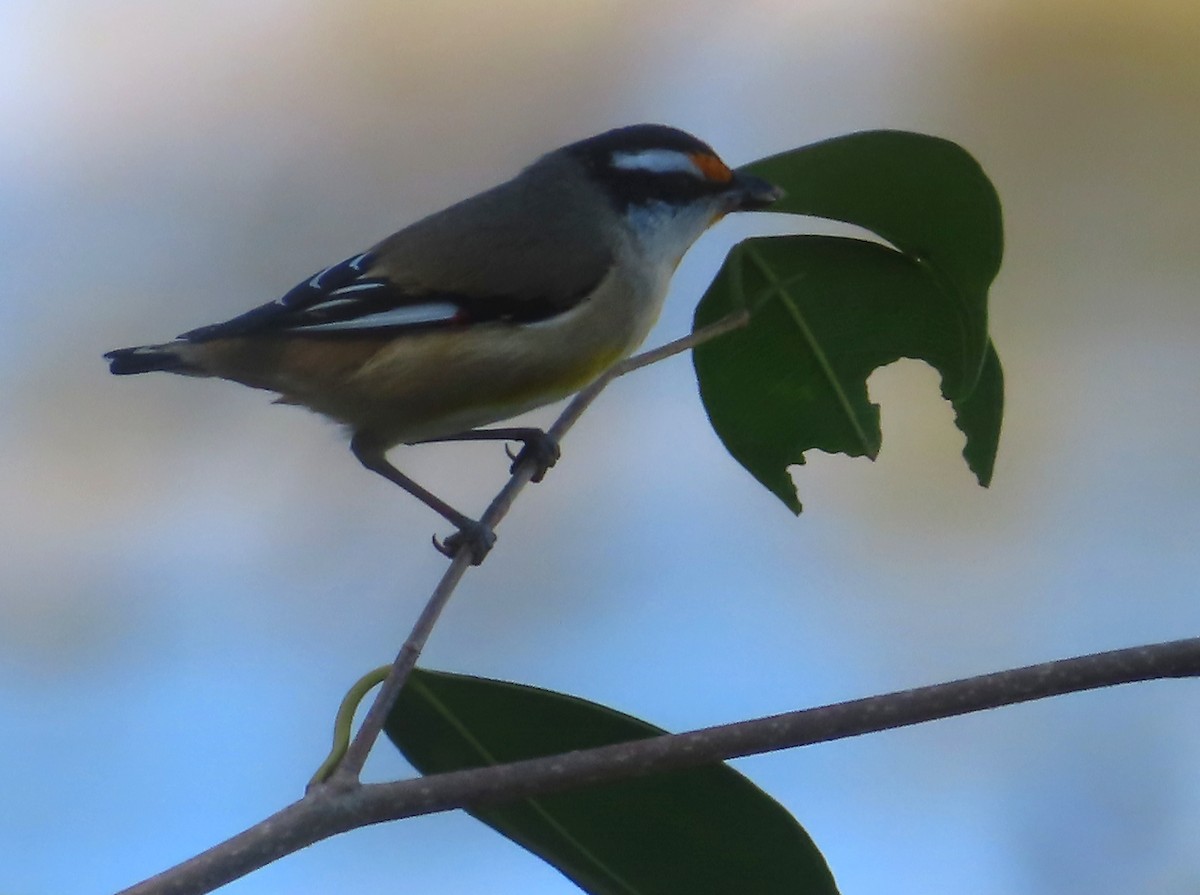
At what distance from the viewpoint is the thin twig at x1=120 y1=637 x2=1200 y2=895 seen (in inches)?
21.8

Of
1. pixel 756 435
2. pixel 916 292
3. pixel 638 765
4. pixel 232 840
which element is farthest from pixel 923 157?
pixel 232 840

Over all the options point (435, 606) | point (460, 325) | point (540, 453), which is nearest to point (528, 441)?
point (540, 453)

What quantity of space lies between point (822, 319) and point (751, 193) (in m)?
0.23

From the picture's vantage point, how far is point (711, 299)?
3.41 ft

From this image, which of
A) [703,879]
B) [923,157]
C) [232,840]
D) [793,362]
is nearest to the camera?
[232,840]

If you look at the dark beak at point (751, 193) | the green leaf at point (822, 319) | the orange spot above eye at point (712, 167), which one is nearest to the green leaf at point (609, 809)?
the green leaf at point (822, 319)

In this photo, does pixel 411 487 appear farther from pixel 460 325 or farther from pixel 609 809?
pixel 609 809

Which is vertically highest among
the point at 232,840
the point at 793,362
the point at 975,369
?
the point at 793,362

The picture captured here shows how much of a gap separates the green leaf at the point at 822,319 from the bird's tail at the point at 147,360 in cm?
47

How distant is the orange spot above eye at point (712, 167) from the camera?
1305 millimetres

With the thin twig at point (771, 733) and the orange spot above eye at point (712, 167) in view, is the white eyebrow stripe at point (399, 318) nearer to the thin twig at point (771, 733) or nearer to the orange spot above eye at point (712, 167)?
the orange spot above eye at point (712, 167)

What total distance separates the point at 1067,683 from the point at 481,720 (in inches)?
17.8

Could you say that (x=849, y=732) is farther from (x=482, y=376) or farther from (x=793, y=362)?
(x=482, y=376)

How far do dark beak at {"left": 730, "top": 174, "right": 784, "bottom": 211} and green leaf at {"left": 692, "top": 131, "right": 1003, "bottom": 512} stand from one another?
91 millimetres
